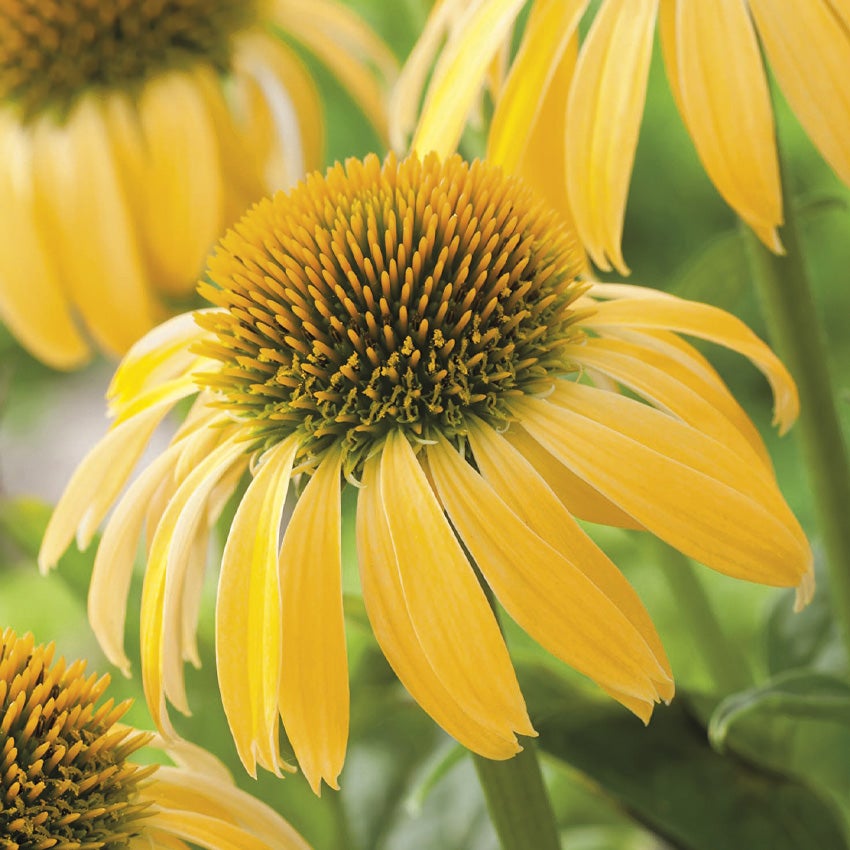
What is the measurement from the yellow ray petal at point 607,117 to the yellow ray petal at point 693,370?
3cm

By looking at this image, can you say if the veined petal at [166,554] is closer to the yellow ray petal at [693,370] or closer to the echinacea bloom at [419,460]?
the echinacea bloom at [419,460]

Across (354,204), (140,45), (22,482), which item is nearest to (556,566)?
(354,204)

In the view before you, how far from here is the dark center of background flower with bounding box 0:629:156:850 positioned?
338 mm

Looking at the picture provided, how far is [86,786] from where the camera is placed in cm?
35

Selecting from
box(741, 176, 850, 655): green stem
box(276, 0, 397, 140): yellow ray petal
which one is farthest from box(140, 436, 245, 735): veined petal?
box(276, 0, 397, 140): yellow ray petal

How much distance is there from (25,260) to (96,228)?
0.05 m

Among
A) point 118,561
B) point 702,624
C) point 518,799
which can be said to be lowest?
point 702,624

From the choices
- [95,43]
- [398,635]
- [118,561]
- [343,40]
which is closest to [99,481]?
[118,561]

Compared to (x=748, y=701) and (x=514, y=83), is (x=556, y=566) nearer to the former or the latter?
(x=748, y=701)

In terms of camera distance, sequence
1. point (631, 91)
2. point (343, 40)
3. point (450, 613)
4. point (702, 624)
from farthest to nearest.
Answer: point (343, 40) < point (702, 624) < point (631, 91) < point (450, 613)

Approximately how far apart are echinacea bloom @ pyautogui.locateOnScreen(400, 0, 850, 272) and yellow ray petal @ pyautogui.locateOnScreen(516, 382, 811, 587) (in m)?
0.09

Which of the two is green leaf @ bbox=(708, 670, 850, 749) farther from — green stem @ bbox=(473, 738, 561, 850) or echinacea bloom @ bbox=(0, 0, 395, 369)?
echinacea bloom @ bbox=(0, 0, 395, 369)

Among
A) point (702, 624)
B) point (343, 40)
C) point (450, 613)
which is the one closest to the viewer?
point (450, 613)

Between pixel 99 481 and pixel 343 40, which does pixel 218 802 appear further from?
pixel 343 40
